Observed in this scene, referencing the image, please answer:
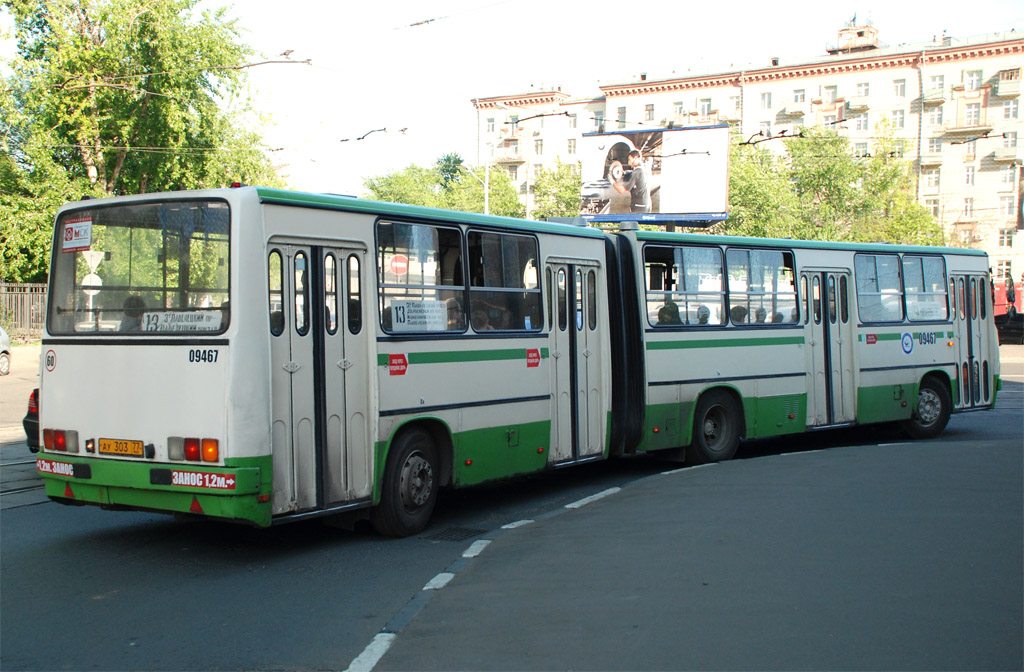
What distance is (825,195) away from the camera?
71.3 metres

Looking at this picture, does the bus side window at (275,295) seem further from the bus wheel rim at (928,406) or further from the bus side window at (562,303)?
the bus wheel rim at (928,406)

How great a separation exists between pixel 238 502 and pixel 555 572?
222cm

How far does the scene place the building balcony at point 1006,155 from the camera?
75125mm

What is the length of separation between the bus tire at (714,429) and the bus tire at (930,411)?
13.2 feet

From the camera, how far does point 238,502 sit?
23.2 ft

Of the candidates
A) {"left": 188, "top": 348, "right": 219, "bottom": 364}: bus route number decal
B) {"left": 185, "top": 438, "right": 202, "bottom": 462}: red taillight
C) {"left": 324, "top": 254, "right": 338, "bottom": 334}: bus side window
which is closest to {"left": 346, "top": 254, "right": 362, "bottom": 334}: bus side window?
{"left": 324, "top": 254, "right": 338, "bottom": 334}: bus side window

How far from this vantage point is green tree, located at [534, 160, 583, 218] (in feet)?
243

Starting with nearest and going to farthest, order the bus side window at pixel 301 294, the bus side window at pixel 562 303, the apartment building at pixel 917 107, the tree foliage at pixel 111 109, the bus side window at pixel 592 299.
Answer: the bus side window at pixel 301 294 < the bus side window at pixel 562 303 < the bus side window at pixel 592 299 < the tree foliage at pixel 111 109 < the apartment building at pixel 917 107

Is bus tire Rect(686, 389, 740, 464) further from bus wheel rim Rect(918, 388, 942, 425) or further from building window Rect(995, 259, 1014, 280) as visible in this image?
building window Rect(995, 259, 1014, 280)

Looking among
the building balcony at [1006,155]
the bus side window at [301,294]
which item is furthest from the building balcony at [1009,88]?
the bus side window at [301,294]

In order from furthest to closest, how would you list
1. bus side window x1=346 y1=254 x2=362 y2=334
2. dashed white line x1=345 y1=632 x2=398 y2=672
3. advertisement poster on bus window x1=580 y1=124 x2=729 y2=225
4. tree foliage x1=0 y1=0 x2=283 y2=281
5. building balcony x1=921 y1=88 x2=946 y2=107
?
building balcony x1=921 y1=88 x2=946 y2=107
advertisement poster on bus window x1=580 y1=124 x2=729 y2=225
tree foliage x1=0 y1=0 x2=283 y2=281
bus side window x1=346 y1=254 x2=362 y2=334
dashed white line x1=345 y1=632 x2=398 y2=672

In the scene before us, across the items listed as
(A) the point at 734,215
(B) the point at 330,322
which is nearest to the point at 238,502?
(B) the point at 330,322

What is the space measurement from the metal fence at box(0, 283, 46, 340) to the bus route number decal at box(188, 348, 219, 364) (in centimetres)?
3298

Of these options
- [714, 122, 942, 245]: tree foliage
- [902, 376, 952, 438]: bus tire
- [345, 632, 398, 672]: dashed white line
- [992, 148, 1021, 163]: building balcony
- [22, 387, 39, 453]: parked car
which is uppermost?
[992, 148, 1021, 163]: building balcony
